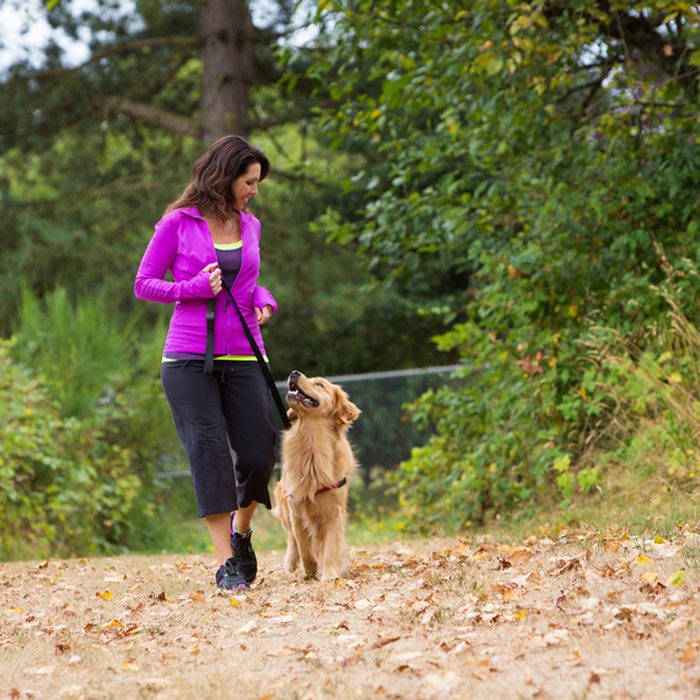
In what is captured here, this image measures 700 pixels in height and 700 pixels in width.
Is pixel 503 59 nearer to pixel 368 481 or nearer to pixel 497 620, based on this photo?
pixel 497 620

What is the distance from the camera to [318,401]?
20.8ft

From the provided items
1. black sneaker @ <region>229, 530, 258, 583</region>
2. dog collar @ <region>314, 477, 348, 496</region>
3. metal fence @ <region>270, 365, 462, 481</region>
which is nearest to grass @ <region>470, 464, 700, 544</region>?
dog collar @ <region>314, 477, 348, 496</region>

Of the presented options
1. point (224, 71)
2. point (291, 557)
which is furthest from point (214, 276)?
point (224, 71)

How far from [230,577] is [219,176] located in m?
2.08

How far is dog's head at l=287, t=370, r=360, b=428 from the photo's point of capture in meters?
6.33

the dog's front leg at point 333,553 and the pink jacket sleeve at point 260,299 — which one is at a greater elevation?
the pink jacket sleeve at point 260,299

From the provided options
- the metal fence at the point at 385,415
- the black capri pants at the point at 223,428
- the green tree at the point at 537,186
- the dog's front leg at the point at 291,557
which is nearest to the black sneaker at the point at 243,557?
the black capri pants at the point at 223,428

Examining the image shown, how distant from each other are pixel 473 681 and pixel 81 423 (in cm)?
898

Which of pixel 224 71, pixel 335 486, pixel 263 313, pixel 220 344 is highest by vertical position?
pixel 224 71

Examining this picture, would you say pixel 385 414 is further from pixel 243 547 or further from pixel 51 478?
pixel 243 547

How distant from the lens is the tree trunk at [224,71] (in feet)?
56.3

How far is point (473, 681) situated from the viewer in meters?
3.65

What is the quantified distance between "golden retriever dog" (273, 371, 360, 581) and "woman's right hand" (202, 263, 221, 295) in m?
0.70

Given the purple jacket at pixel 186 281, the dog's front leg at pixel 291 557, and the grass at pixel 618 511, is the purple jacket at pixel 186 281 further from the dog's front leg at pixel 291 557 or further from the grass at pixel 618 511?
the grass at pixel 618 511
